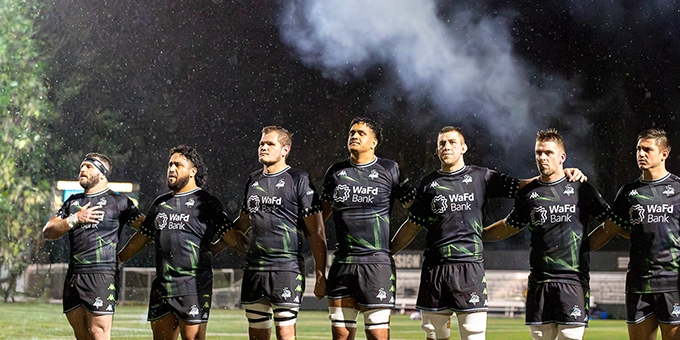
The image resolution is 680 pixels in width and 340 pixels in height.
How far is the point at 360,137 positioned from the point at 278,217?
85cm

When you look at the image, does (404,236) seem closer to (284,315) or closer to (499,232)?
(499,232)

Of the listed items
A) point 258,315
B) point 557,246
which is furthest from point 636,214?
point 258,315

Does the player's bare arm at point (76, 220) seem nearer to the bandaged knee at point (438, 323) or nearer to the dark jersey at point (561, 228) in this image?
the bandaged knee at point (438, 323)

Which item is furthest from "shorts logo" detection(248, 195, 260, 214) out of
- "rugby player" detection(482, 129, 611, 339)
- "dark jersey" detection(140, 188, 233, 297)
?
"rugby player" detection(482, 129, 611, 339)

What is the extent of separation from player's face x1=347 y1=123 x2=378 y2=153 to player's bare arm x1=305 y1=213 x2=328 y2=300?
0.58 meters

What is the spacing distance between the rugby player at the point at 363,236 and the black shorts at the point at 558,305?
39.4 inches

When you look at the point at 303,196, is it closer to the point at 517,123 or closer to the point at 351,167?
the point at 351,167

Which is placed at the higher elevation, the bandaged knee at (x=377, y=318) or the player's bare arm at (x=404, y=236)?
the player's bare arm at (x=404, y=236)

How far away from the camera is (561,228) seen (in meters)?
5.75

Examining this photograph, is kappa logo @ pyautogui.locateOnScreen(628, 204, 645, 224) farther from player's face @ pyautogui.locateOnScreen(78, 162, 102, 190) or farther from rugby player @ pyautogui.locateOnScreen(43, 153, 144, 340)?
player's face @ pyautogui.locateOnScreen(78, 162, 102, 190)

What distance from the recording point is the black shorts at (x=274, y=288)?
6000mm

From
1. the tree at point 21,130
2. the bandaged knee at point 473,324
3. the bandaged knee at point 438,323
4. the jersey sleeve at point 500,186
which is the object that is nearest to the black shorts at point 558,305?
the bandaged knee at point 473,324

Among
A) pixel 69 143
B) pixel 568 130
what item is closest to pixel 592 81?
pixel 568 130

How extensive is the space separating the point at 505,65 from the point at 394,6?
209 cm
